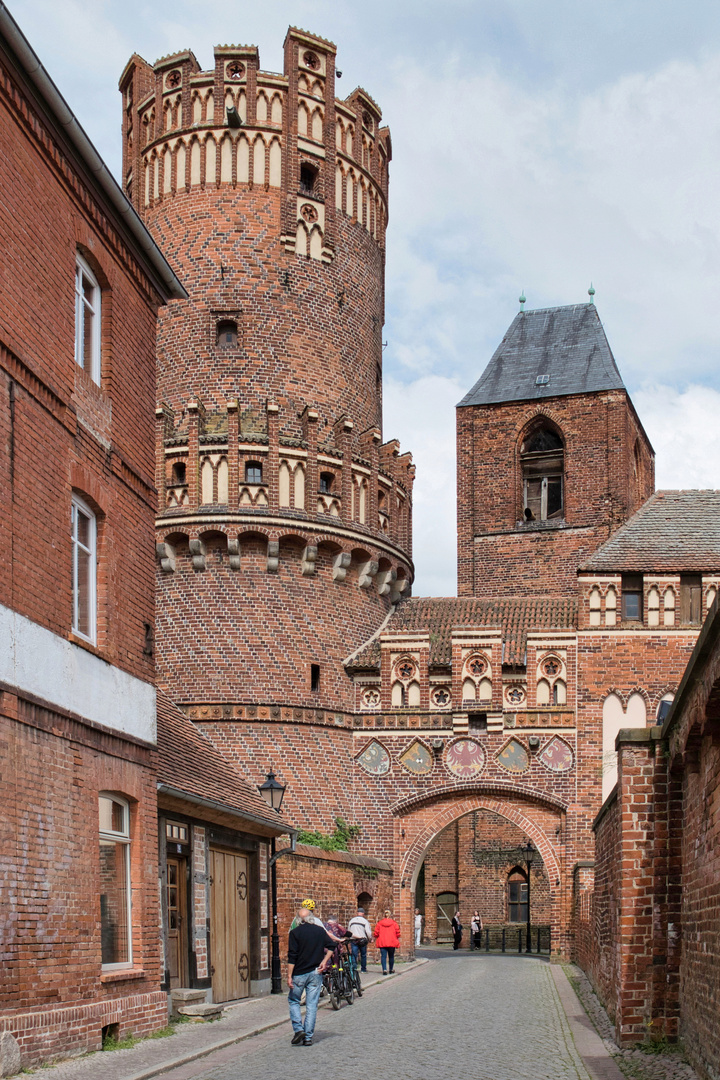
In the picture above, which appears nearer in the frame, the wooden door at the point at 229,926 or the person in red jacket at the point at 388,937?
the wooden door at the point at 229,926

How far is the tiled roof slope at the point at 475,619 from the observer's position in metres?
32.9

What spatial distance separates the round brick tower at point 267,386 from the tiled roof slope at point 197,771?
823cm

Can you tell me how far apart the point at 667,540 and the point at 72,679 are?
22.1m

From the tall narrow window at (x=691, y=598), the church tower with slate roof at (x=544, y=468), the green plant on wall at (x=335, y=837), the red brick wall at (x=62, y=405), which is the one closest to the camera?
the red brick wall at (x=62, y=405)

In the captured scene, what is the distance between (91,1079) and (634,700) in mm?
22051

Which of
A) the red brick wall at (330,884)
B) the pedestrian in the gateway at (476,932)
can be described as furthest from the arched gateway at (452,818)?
the pedestrian in the gateway at (476,932)

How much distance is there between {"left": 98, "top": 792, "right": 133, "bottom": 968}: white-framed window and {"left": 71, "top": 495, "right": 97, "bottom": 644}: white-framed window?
1688mm

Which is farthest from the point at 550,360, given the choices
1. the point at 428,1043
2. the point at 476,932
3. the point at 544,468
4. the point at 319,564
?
the point at 428,1043

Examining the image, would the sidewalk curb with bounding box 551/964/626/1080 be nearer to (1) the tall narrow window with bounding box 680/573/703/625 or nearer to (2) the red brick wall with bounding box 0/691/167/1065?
(2) the red brick wall with bounding box 0/691/167/1065

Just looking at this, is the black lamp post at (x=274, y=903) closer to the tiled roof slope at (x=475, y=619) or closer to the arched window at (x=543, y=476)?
the tiled roof slope at (x=475, y=619)

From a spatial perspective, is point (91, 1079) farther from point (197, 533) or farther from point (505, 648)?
point (505, 648)

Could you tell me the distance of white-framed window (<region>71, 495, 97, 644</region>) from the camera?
45.5ft

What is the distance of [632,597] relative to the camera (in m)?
32.2

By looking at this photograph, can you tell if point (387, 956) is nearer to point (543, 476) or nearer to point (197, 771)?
point (197, 771)
